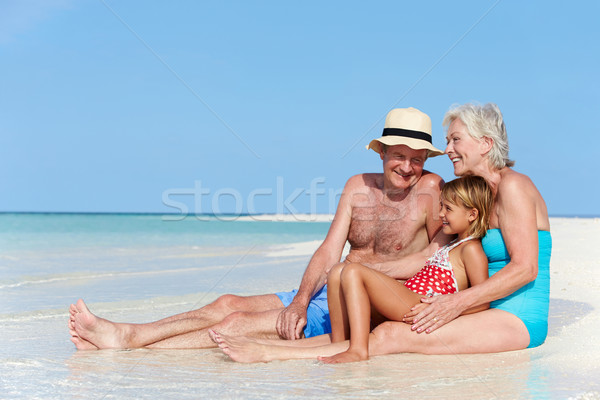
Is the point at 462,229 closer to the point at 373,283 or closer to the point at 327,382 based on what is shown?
the point at 373,283

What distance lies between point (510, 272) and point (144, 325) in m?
2.57

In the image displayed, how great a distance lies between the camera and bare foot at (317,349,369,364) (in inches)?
143

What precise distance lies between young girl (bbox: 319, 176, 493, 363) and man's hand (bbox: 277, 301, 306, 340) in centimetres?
33

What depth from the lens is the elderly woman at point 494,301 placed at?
3799 mm

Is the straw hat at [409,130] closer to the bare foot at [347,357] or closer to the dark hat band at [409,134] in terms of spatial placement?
the dark hat band at [409,134]

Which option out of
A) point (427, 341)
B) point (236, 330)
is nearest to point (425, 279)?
point (427, 341)

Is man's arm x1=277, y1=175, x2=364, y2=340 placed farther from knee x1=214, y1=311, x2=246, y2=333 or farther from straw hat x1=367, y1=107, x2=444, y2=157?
straw hat x1=367, y1=107, x2=444, y2=157

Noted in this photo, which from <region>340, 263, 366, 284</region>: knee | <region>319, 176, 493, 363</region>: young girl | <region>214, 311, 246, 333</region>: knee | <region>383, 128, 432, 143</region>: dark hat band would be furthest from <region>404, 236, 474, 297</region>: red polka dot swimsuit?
<region>214, 311, 246, 333</region>: knee

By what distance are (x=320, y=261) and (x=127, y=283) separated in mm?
5362

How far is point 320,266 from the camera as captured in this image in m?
4.59

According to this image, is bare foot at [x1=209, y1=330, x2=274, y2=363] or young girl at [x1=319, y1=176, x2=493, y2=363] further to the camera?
bare foot at [x1=209, y1=330, x2=274, y2=363]

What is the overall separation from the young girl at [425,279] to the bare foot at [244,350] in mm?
386

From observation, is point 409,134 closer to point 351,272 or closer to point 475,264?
point 475,264

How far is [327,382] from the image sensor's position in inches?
127
